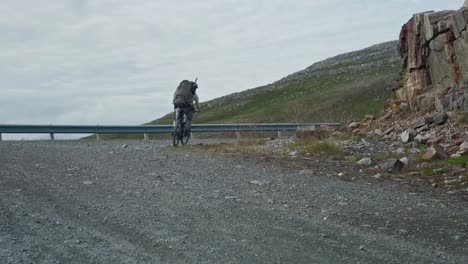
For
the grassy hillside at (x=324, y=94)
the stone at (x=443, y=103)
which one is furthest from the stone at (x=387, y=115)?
the grassy hillside at (x=324, y=94)

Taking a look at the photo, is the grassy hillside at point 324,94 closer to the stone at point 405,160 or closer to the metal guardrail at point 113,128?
the metal guardrail at point 113,128

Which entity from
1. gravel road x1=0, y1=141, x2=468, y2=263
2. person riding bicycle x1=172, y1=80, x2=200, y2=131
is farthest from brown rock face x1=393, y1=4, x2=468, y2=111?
gravel road x1=0, y1=141, x2=468, y2=263

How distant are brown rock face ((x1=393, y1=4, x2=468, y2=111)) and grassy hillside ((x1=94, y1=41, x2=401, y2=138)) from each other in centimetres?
1763

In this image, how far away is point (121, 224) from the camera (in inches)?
280

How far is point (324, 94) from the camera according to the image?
6359 cm

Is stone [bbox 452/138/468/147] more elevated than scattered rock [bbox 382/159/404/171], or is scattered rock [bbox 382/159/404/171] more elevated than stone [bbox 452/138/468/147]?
stone [bbox 452/138/468/147]

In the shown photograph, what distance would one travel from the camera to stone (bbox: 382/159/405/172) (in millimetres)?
12133

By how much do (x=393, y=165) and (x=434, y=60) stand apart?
30.4ft

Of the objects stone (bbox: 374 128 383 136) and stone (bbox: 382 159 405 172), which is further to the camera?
stone (bbox: 374 128 383 136)

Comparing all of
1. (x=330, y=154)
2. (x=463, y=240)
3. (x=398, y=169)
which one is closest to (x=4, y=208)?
(x=463, y=240)

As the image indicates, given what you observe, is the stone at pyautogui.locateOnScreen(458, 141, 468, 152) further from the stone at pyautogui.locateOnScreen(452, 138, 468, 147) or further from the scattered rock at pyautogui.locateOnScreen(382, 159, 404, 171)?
the scattered rock at pyautogui.locateOnScreen(382, 159, 404, 171)

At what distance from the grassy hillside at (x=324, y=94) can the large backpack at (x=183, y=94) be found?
2140cm

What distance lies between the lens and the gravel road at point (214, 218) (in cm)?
615

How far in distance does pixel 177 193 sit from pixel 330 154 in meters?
6.47
